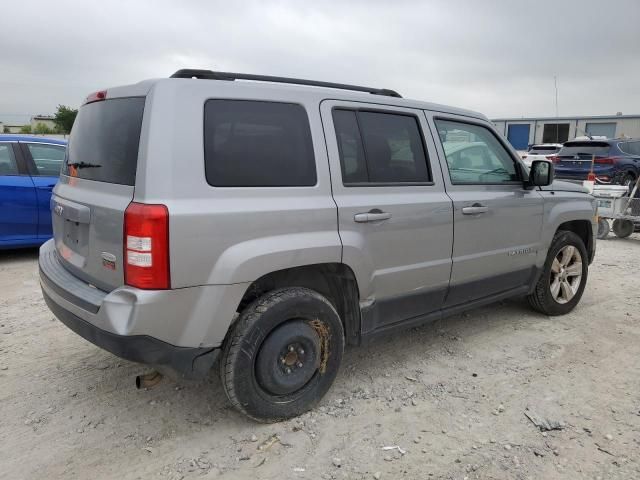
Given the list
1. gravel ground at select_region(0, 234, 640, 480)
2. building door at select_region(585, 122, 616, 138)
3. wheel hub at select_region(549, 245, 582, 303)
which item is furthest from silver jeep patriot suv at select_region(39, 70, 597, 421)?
building door at select_region(585, 122, 616, 138)

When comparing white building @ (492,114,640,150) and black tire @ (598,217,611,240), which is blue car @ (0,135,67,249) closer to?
black tire @ (598,217,611,240)

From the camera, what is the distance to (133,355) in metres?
2.41

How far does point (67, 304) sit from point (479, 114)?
3287 mm

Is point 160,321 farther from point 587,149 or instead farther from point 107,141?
point 587,149

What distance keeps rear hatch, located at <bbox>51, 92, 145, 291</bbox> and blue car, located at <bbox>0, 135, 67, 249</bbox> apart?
11.6 ft

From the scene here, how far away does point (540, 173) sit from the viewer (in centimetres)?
404

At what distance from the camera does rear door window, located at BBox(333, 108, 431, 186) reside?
9.93 ft

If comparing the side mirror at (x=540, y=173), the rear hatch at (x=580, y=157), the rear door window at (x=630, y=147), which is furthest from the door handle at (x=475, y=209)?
the rear door window at (x=630, y=147)

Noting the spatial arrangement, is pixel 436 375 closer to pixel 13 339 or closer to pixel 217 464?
pixel 217 464

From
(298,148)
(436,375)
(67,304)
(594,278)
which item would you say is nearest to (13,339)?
(67,304)

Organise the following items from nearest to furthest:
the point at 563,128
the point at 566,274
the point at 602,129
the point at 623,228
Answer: the point at 566,274
the point at 623,228
the point at 602,129
the point at 563,128

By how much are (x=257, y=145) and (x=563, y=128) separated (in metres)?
31.0

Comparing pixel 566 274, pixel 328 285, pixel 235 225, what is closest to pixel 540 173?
pixel 566 274

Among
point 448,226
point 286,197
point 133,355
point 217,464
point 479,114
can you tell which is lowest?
point 217,464
